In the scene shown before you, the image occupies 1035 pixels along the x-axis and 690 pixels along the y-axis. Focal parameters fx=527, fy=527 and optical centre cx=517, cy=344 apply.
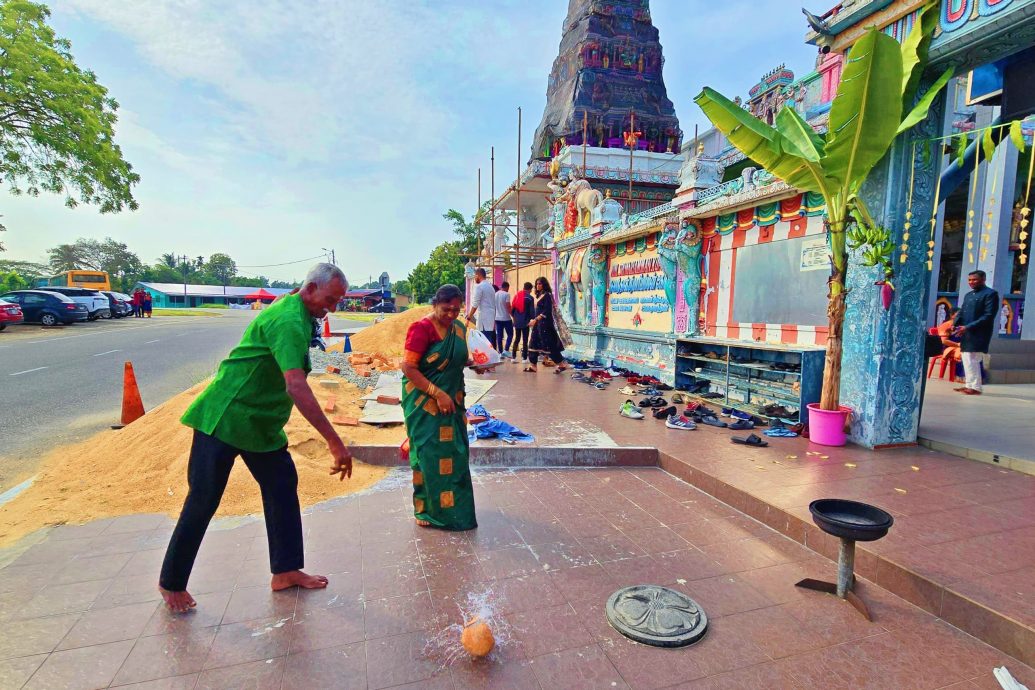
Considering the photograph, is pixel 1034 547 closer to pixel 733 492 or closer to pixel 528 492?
pixel 733 492

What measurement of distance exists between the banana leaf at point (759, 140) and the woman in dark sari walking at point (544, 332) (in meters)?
6.20

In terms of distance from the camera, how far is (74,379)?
9.51 meters

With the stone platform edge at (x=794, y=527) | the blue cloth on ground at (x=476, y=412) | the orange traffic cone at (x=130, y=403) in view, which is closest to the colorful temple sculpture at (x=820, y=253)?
Result: the stone platform edge at (x=794, y=527)

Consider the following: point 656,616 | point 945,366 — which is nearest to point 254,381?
point 656,616

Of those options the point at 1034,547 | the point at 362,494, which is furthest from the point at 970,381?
the point at 362,494

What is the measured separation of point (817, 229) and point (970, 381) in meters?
4.40

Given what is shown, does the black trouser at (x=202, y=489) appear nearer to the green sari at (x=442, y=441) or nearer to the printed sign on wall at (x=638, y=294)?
the green sari at (x=442, y=441)

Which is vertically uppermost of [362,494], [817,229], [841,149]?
[841,149]

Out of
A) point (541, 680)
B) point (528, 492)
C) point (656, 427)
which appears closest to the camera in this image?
point (541, 680)

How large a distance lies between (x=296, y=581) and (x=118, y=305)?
35.0m

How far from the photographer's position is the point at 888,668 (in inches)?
88.8

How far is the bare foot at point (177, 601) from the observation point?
2598 millimetres

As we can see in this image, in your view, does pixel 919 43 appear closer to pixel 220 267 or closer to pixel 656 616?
pixel 656 616

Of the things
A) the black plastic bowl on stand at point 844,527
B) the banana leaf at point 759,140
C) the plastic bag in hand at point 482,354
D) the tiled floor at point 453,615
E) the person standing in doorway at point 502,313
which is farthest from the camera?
the person standing in doorway at point 502,313
